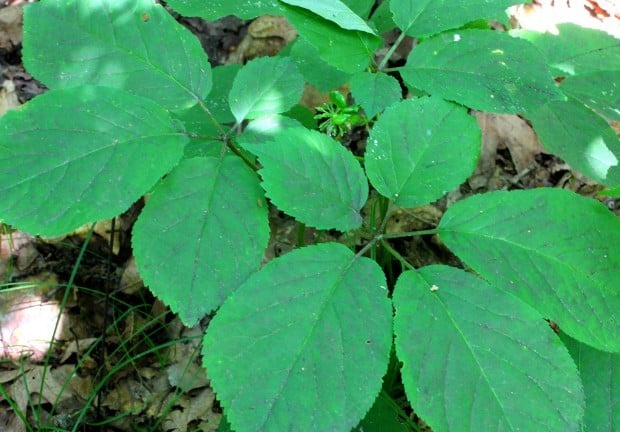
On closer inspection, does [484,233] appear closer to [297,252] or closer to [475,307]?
[475,307]

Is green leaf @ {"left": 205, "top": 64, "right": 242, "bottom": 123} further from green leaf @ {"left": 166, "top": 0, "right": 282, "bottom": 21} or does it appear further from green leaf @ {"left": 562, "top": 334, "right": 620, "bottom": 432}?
green leaf @ {"left": 562, "top": 334, "right": 620, "bottom": 432}

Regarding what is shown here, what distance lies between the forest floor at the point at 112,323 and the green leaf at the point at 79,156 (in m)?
0.83

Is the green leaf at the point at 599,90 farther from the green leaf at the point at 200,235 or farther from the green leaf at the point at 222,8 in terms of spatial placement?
the green leaf at the point at 200,235

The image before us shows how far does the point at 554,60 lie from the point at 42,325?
2.12 metres

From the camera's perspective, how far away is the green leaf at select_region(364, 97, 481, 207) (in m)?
1.20

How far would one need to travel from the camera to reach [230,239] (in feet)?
3.67

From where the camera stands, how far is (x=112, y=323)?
2090 millimetres

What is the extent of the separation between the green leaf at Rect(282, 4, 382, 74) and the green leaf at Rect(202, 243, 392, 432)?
54cm

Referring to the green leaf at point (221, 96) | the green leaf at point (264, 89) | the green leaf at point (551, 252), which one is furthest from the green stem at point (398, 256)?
the green leaf at point (221, 96)

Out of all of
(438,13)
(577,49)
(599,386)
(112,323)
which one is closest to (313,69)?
(438,13)

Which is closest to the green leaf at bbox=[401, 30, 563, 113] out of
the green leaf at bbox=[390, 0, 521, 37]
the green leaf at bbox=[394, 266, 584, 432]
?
the green leaf at bbox=[390, 0, 521, 37]

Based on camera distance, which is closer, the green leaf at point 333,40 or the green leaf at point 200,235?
the green leaf at point 200,235

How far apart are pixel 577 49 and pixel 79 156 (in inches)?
60.2

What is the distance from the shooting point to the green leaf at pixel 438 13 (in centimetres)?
139
